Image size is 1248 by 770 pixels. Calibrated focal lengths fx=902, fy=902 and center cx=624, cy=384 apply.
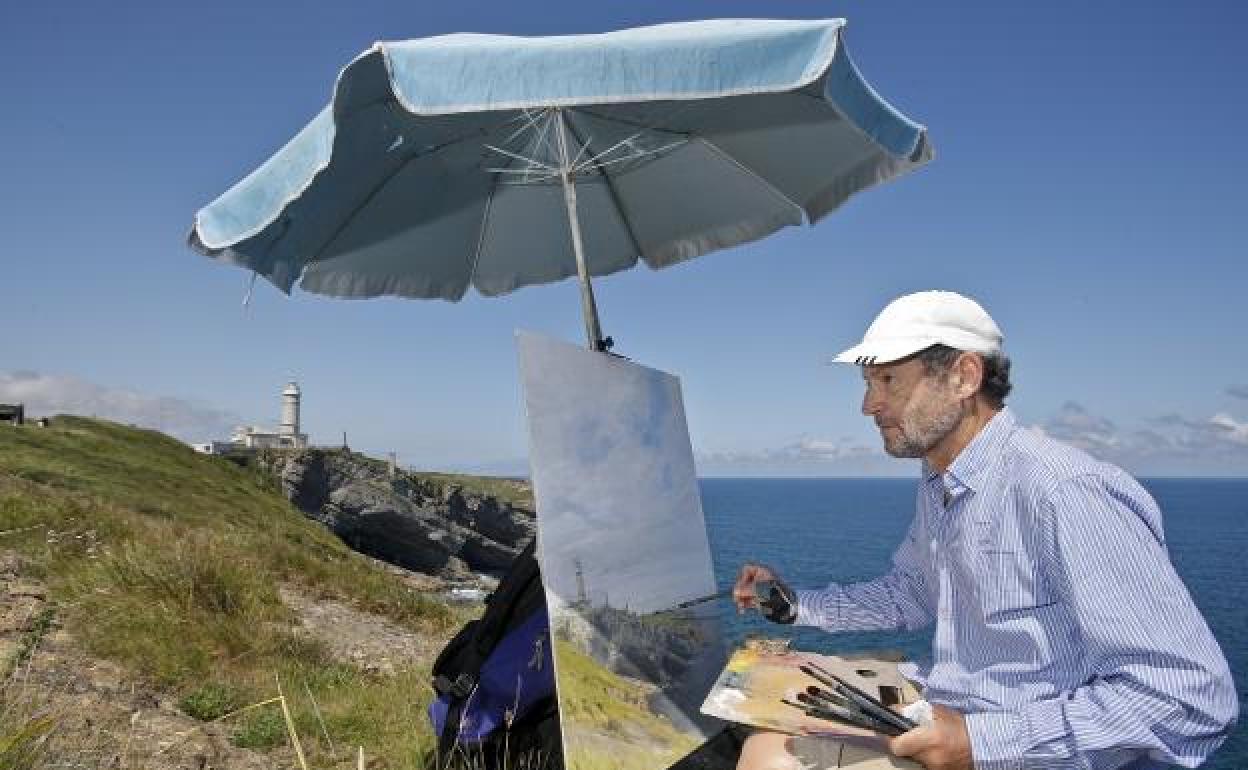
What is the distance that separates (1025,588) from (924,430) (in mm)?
560

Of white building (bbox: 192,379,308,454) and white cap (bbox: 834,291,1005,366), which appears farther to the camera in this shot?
white building (bbox: 192,379,308,454)

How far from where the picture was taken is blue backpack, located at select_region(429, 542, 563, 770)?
14.0 ft

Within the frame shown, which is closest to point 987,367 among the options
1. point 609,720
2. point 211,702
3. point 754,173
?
point 609,720

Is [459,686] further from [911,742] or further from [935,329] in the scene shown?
[935,329]

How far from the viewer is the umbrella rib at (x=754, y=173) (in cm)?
570

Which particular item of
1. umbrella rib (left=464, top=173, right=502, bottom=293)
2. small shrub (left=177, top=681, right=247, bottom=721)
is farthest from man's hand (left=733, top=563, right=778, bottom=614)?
small shrub (left=177, top=681, right=247, bottom=721)

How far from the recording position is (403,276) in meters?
6.39

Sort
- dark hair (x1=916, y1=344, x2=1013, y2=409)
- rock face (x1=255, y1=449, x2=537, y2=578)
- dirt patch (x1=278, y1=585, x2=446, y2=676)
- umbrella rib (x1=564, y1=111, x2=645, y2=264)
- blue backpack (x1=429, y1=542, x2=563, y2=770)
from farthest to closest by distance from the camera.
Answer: rock face (x1=255, y1=449, x2=537, y2=578) → dirt patch (x1=278, y1=585, x2=446, y2=676) → umbrella rib (x1=564, y1=111, x2=645, y2=264) → blue backpack (x1=429, y1=542, x2=563, y2=770) → dark hair (x1=916, y1=344, x2=1013, y2=409)

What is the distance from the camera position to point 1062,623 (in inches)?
98.8

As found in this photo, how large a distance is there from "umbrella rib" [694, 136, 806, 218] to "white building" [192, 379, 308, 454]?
2724 inches

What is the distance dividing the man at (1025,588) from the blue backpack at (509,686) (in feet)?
6.40

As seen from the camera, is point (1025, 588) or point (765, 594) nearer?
point (1025, 588)

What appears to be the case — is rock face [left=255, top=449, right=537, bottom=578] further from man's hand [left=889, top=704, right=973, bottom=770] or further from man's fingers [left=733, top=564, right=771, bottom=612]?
man's hand [left=889, top=704, right=973, bottom=770]

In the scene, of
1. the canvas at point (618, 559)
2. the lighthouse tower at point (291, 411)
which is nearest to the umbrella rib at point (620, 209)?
the canvas at point (618, 559)
